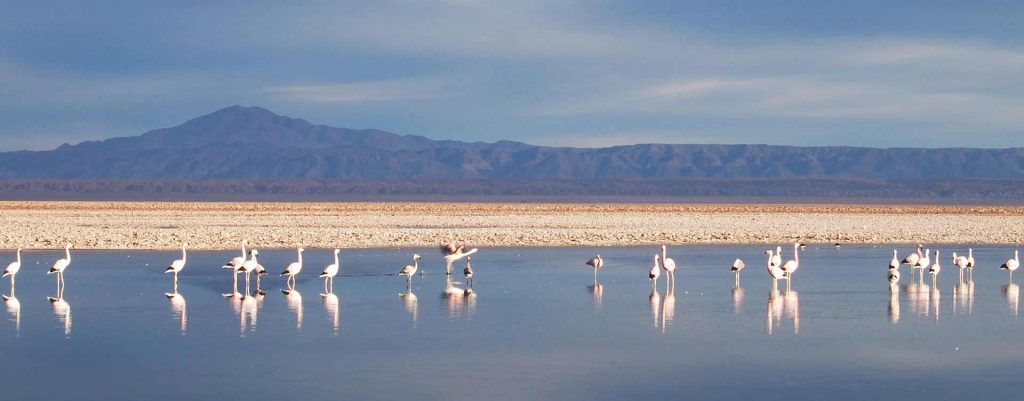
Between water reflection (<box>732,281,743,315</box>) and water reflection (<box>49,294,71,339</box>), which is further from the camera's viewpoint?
water reflection (<box>732,281,743,315</box>)

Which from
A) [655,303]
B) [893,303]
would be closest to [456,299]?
[655,303]

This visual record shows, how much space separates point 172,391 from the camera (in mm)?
10805

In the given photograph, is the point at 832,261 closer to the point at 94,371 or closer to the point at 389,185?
the point at 94,371

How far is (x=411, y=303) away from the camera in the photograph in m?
17.4

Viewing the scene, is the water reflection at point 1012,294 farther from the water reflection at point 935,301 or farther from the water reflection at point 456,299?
the water reflection at point 456,299

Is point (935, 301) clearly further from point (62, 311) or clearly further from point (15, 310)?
point (15, 310)

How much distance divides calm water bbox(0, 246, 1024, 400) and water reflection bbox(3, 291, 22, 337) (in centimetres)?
6

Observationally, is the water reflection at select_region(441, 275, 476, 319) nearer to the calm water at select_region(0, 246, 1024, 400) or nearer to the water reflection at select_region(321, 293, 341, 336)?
the calm water at select_region(0, 246, 1024, 400)

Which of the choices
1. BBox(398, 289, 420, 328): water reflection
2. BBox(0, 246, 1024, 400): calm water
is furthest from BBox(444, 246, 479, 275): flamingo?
BBox(398, 289, 420, 328): water reflection

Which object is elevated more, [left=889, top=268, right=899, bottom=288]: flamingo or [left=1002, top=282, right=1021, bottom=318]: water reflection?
[left=889, top=268, right=899, bottom=288]: flamingo

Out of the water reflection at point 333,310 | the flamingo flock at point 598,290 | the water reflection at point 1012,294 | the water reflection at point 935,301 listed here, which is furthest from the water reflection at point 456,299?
the water reflection at point 1012,294

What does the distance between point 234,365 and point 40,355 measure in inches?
76.9

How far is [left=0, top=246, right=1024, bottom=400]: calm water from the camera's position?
11.1 m

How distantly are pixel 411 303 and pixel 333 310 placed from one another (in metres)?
1.31
